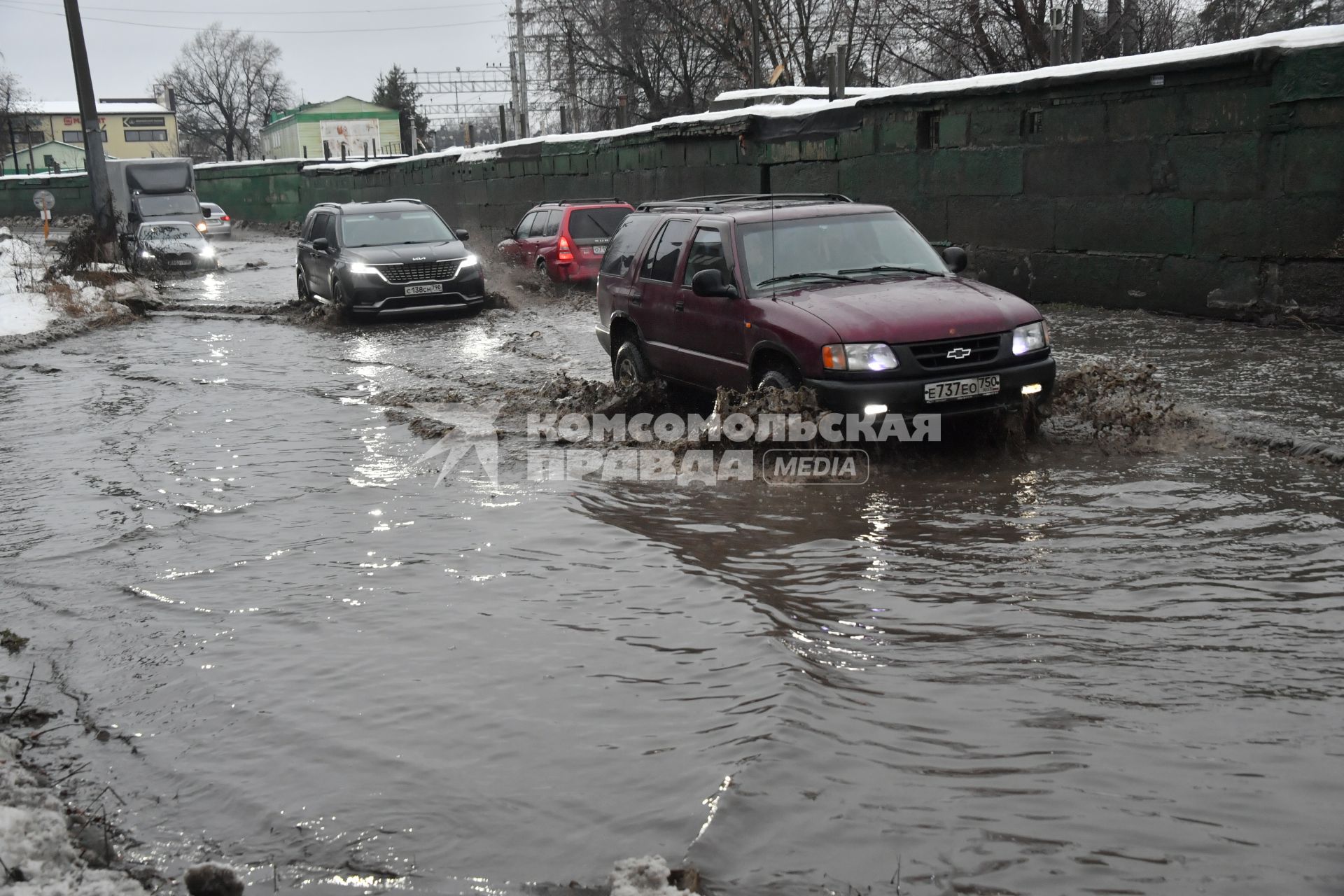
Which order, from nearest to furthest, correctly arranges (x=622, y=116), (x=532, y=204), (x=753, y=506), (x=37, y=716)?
(x=37, y=716), (x=753, y=506), (x=532, y=204), (x=622, y=116)

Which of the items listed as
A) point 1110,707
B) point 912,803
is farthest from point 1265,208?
point 912,803

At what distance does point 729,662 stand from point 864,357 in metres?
2.79

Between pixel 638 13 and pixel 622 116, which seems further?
pixel 638 13

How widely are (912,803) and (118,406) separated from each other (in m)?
9.75

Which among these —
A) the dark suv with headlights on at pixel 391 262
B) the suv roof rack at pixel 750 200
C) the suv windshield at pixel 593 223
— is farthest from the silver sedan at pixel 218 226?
the suv roof rack at pixel 750 200

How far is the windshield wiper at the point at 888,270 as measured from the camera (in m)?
8.00

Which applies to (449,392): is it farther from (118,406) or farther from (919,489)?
(919,489)

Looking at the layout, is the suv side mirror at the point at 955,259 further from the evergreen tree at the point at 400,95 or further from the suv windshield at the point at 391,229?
the evergreen tree at the point at 400,95

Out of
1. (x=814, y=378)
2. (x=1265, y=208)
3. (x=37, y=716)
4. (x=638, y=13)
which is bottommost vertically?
(x=37, y=716)

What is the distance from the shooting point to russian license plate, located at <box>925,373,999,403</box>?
23.1 feet

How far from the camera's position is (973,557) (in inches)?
226

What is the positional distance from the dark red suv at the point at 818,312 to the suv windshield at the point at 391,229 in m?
8.33

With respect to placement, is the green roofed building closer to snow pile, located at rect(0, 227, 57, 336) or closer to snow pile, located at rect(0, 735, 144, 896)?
snow pile, located at rect(0, 227, 57, 336)

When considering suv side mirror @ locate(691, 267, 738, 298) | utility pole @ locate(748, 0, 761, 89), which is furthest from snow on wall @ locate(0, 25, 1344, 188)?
utility pole @ locate(748, 0, 761, 89)
